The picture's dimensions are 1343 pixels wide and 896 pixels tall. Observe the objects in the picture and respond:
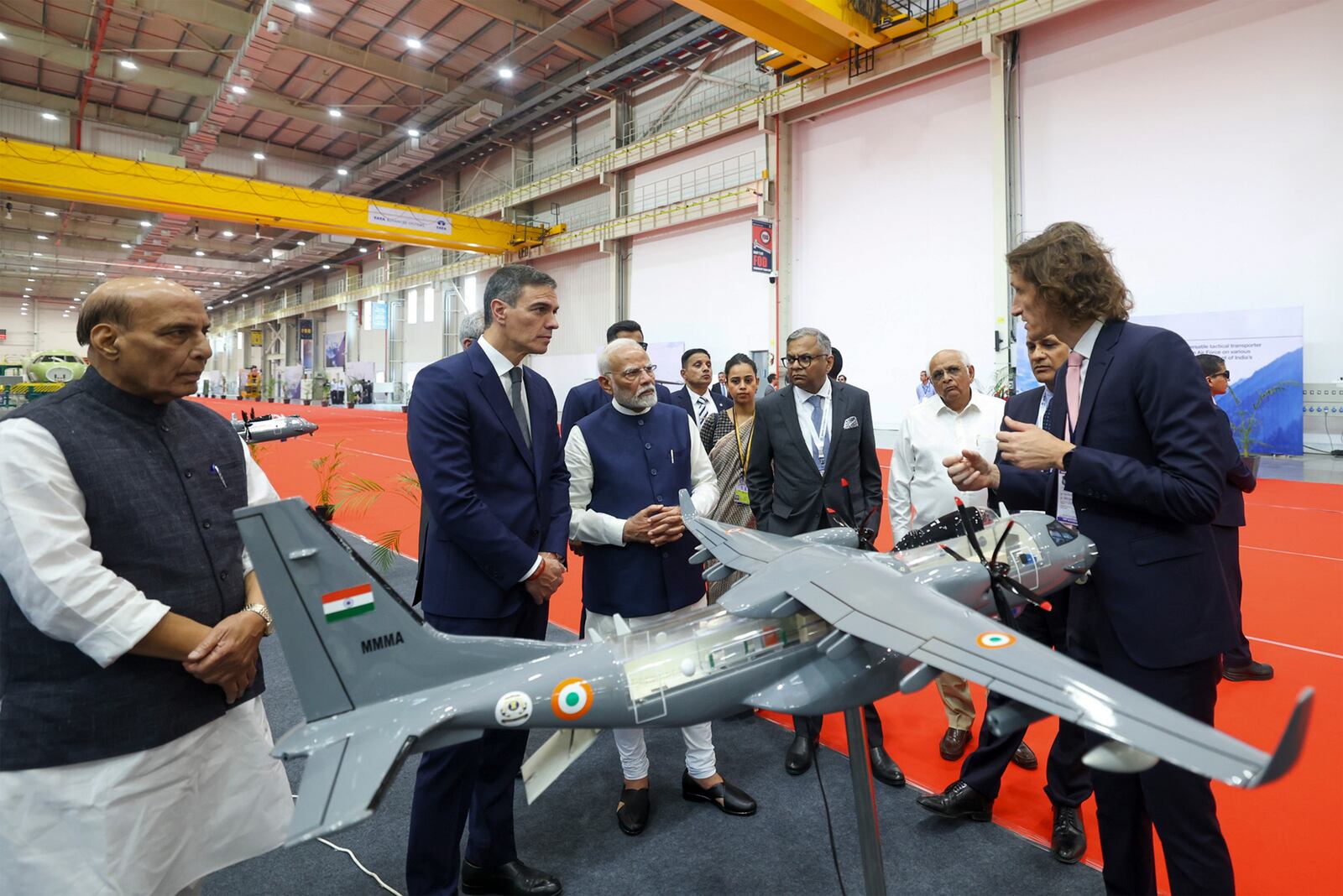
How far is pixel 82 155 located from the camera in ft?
47.5

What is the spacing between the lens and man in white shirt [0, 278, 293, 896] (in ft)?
4.74

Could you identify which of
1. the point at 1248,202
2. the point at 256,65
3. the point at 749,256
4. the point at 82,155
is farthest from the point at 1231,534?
the point at 82,155

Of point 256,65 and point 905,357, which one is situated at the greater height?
point 256,65

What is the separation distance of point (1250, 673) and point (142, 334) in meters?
5.21

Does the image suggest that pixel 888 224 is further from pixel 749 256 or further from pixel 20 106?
pixel 20 106

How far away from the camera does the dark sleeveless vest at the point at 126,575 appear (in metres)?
1.49

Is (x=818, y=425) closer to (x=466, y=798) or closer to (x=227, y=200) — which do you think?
(x=466, y=798)

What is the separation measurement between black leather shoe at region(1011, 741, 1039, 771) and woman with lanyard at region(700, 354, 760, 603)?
165 centimetres

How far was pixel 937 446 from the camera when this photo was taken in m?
3.25

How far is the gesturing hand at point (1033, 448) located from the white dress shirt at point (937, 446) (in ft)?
4.65

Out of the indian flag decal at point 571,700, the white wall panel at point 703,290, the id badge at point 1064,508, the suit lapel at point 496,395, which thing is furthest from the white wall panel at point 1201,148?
the indian flag decal at point 571,700

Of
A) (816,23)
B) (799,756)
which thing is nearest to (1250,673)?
(799,756)

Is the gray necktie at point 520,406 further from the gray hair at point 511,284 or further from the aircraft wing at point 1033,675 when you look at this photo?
the aircraft wing at point 1033,675

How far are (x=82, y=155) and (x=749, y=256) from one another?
1472 centimetres
